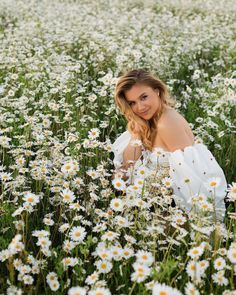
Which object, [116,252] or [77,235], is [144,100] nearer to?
[77,235]

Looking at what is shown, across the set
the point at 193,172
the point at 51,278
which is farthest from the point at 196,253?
the point at 193,172

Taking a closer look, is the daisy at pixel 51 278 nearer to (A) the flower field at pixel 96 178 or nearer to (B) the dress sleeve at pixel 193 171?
(A) the flower field at pixel 96 178

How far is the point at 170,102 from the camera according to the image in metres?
4.21

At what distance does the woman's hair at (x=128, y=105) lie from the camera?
12.9ft

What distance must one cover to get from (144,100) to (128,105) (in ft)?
0.65

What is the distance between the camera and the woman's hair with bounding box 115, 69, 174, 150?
3.94m

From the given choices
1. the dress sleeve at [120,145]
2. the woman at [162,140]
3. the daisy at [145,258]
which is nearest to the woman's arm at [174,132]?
the woman at [162,140]

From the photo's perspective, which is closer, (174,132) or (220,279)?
(220,279)

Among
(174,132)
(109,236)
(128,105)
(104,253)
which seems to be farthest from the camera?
(128,105)

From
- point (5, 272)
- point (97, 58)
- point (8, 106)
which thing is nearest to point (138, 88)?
point (8, 106)

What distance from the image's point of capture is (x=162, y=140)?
12.7 feet

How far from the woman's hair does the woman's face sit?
0.04 metres

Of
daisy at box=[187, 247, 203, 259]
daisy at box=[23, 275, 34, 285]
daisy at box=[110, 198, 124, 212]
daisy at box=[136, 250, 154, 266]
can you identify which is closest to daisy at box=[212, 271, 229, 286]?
daisy at box=[187, 247, 203, 259]

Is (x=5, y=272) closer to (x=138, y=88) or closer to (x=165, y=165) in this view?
(x=165, y=165)
